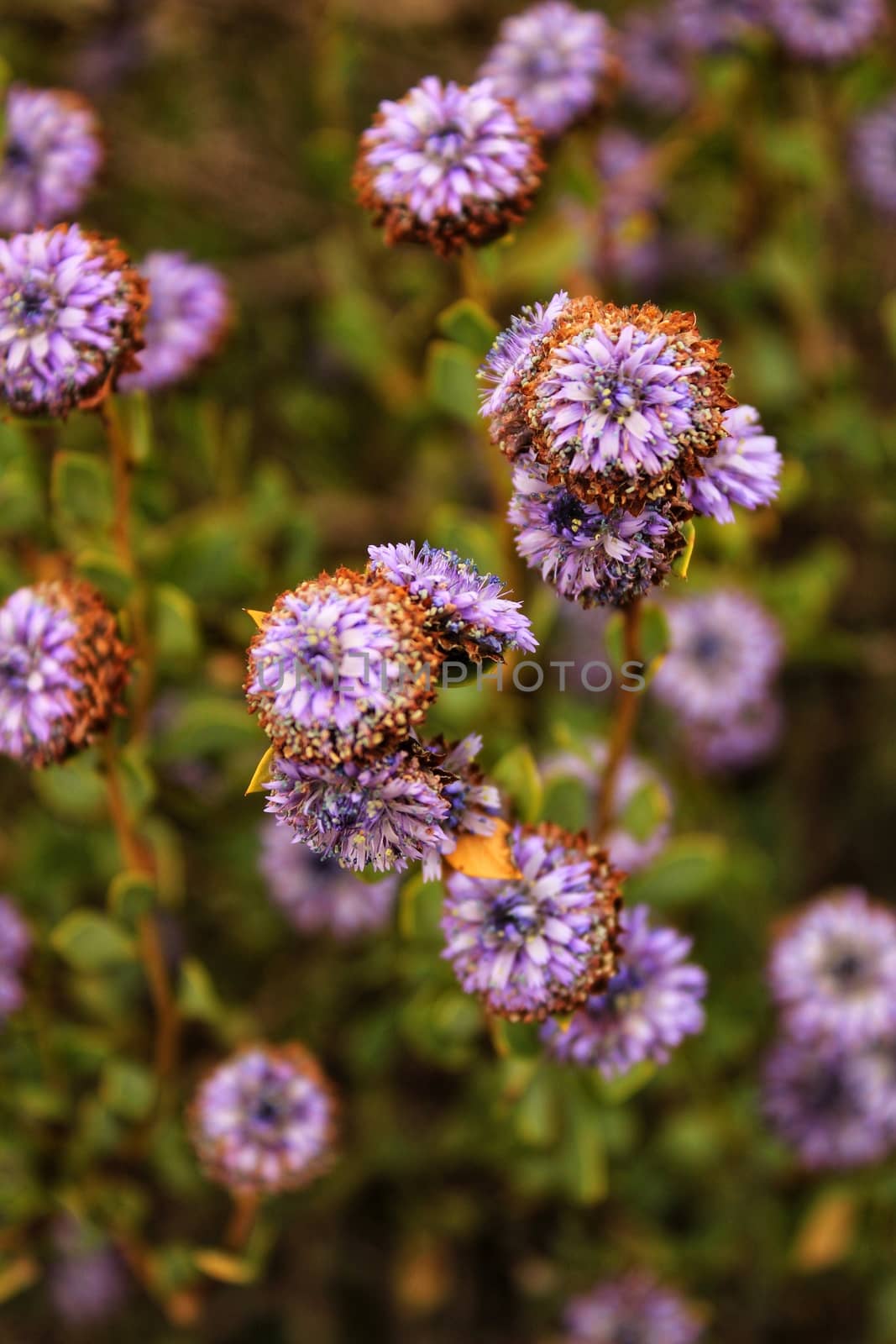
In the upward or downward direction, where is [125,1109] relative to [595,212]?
downward

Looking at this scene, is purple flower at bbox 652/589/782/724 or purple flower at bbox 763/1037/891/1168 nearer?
purple flower at bbox 763/1037/891/1168

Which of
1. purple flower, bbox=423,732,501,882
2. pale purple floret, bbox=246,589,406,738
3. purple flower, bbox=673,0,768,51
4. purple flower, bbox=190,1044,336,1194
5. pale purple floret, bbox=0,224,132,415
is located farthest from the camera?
purple flower, bbox=673,0,768,51

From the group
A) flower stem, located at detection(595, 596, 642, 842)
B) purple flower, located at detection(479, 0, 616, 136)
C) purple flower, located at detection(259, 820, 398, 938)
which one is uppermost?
purple flower, located at detection(479, 0, 616, 136)

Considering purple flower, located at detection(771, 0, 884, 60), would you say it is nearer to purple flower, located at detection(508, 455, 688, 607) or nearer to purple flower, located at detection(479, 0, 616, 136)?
purple flower, located at detection(479, 0, 616, 136)

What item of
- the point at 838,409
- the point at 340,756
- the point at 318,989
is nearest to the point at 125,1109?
the point at 318,989

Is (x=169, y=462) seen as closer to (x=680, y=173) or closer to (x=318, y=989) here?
(x=318, y=989)

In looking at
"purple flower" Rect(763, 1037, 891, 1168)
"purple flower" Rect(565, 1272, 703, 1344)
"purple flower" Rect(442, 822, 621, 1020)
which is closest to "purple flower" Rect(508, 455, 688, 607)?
"purple flower" Rect(442, 822, 621, 1020)

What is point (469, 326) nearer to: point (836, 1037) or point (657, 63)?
point (836, 1037)
